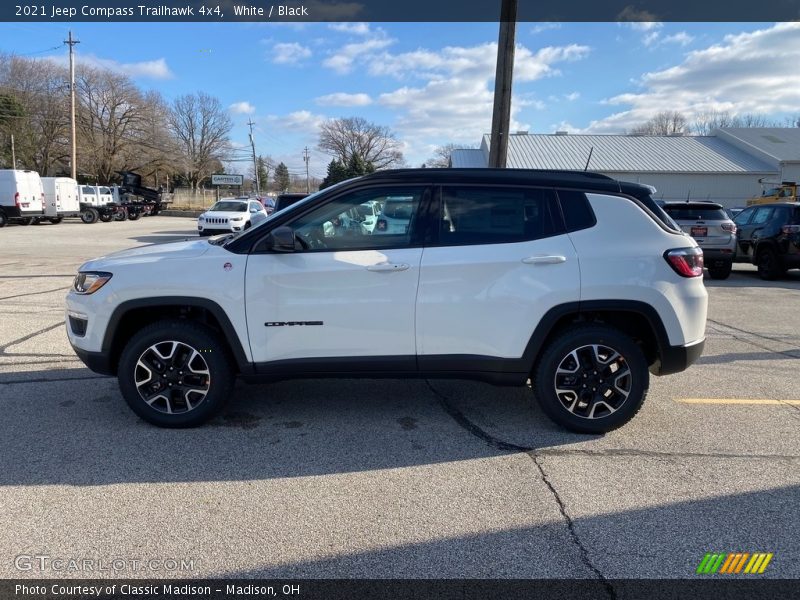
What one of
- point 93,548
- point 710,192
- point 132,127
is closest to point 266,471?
point 93,548

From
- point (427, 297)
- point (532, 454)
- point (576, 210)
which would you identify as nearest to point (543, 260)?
point (576, 210)

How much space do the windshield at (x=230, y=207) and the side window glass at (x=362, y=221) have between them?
→ 19911 millimetres

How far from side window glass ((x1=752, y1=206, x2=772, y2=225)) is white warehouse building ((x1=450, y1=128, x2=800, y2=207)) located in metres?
27.1

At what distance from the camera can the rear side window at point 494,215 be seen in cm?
389

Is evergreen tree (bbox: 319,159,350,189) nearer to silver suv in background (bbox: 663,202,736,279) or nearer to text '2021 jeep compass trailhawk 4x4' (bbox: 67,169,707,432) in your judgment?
silver suv in background (bbox: 663,202,736,279)

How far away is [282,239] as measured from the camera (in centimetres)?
370

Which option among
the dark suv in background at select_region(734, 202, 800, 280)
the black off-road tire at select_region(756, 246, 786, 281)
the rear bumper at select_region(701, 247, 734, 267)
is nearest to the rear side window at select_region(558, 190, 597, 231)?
the rear bumper at select_region(701, 247, 734, 267)

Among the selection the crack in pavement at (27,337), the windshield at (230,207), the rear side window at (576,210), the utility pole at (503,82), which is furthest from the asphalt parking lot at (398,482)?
the windshield at (230,207)

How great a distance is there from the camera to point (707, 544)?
109 inches

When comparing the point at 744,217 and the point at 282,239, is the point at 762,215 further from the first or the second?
the point at 282,239

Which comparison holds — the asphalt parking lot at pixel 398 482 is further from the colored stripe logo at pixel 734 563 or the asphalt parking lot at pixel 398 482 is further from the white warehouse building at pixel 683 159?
the white warehouse building at pixel 683 159

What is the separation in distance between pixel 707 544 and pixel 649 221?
2161 millimetres

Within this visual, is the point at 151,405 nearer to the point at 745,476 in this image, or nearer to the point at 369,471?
the point at 369,471

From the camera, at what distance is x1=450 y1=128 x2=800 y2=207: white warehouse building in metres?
41.8
